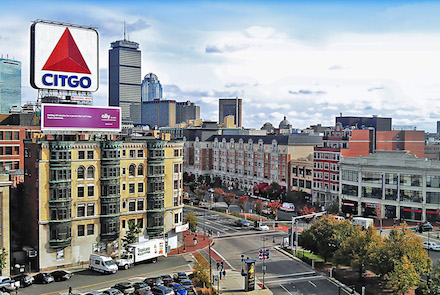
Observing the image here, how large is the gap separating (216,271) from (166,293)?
12.4 m

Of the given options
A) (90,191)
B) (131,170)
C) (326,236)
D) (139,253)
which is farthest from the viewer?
(131,170)

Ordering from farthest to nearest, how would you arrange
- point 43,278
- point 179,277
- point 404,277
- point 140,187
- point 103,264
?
point 140,187 → point 103,264 → point 43,278 → point 179,277 → point 404,277

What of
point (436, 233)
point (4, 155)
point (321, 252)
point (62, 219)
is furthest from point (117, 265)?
point (436, 233)

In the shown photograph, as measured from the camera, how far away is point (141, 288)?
5603 centimetres

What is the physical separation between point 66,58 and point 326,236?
49.6 m

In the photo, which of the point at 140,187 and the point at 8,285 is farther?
the point at 140,187

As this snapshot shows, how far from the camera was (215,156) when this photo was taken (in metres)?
174

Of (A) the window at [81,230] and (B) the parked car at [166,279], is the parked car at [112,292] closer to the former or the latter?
(B) the parked car at [166,279]

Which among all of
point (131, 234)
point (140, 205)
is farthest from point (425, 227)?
point (131, 234)

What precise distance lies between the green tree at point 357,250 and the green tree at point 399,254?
1.65m

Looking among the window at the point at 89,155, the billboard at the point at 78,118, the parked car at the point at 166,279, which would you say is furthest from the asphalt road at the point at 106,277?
the billboard at the point at 78,118

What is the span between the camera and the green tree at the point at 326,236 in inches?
2660

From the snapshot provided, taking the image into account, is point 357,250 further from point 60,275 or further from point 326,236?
point 60,275

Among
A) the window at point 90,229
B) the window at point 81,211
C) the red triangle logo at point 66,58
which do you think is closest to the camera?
the window at point 81,211
